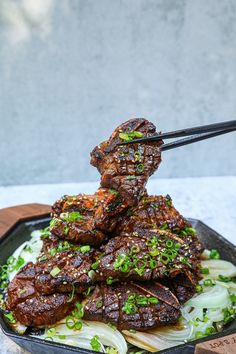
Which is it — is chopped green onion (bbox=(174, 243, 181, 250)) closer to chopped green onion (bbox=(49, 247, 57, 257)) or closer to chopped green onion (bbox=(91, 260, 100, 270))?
chopped green onion (bbox=(91, 260, 100, 270))

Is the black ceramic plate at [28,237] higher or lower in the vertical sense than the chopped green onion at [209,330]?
higher

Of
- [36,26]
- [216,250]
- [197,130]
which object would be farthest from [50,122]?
[197,130]

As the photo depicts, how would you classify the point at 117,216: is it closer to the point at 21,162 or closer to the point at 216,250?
the point at 216,250

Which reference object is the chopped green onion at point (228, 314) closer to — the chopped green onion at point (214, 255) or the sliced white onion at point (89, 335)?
the chopped green onion at point (214, 255)

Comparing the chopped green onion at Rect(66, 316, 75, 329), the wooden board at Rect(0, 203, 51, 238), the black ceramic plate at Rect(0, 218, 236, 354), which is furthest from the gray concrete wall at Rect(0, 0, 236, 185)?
the chopped green onion at Rect(66, 316, 75, 329)

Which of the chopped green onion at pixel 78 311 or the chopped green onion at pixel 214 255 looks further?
the chopped green onion at pixel 214 255

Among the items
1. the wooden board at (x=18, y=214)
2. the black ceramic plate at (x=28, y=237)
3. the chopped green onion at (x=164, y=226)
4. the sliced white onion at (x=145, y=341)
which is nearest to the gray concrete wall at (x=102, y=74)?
the wooden board at (x=18, y=214)
